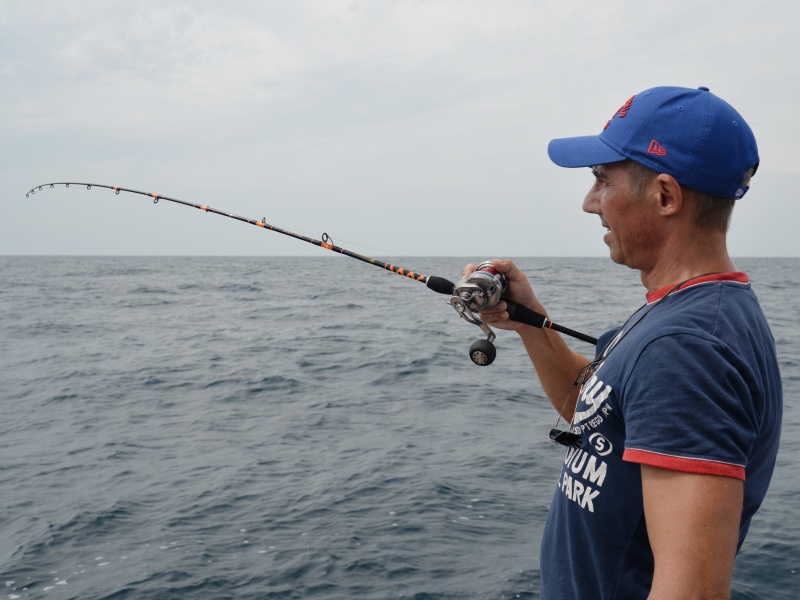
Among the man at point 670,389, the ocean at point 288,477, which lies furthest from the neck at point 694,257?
the ocean at point 288,477

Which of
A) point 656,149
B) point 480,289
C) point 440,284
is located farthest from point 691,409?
point 440,284

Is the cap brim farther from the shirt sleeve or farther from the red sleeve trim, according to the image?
the red sleeve trim

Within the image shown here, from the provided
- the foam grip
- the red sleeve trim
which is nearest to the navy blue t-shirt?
the red sleeve trim

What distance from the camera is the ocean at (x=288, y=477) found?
5203mm

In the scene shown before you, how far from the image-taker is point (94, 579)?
517 centimetres

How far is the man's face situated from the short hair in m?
0.02

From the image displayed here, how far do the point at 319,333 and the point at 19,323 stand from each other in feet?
29.5

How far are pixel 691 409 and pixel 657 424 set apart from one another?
0.06 m

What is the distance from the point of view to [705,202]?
1447 millimetres

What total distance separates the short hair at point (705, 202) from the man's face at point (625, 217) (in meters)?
0.02

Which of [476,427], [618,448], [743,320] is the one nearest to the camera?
[743,320]

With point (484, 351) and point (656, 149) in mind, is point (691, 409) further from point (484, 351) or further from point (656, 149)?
point (484, 351)

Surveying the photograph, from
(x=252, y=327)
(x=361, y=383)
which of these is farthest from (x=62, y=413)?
(x=252, y=327)

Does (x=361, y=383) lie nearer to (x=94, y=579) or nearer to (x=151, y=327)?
(x=94, y=579)
